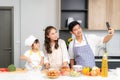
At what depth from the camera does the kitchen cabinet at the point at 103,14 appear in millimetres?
4465

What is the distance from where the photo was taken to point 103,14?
4492 mm

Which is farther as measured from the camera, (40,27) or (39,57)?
(40,27)

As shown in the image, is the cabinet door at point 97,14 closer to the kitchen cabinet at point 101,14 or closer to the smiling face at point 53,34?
the kitchen cabinet at point 101,14

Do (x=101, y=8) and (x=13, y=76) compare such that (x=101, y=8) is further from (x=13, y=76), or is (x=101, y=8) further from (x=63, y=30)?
(x=13, y=76)

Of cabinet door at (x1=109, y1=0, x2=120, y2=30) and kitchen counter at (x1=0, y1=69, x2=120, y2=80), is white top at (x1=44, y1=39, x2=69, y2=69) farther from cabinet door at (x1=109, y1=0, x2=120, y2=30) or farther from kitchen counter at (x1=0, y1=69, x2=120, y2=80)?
cabinet door at (x1=109, y1=0, x2=120, y2=30)

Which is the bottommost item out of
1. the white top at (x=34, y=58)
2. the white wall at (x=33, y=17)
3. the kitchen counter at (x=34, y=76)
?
the kitchen counter at (x=34, y=76)

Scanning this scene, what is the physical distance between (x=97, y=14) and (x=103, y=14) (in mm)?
122

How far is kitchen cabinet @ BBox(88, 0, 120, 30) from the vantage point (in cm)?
446

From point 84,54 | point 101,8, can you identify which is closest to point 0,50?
point 101,8

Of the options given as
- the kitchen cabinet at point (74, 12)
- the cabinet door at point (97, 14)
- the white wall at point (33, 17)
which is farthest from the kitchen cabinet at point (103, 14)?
the white wall at point (33, 17)

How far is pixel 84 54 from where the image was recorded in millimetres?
2842

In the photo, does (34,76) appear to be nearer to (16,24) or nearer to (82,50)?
(82,50)

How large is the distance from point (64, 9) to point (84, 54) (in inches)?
75.5

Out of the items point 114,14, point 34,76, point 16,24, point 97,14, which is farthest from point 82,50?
point 16,24
